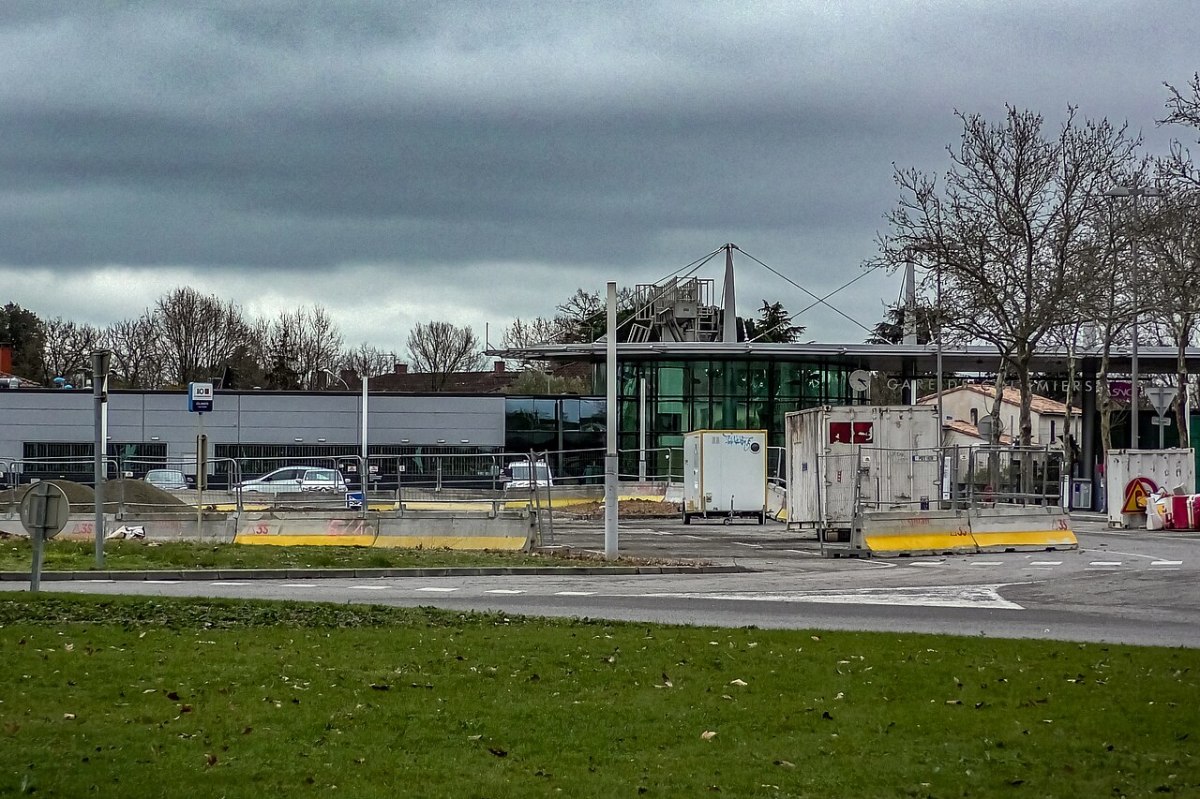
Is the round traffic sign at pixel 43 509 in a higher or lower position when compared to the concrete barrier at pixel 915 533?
higher

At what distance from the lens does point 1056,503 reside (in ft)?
103

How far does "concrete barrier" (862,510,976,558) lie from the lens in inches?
1087

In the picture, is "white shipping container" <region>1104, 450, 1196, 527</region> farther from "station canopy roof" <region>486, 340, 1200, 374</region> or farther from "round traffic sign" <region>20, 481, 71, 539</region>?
"round traffic sign" <region>20, 481, 71, 539</region>

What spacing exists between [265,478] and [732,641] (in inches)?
1006

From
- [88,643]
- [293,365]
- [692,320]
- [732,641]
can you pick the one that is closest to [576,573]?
[732,641]

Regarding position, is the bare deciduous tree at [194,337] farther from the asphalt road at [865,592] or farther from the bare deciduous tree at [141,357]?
the asphalt road at [865,592]

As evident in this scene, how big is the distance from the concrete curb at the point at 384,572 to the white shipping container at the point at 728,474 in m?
16.1

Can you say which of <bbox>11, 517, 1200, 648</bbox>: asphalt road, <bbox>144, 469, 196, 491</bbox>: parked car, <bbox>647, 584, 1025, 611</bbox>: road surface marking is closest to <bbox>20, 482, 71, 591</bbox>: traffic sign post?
<bbox>11, 517, 1200, 648</bbox>: asphalt road

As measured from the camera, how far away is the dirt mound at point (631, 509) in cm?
4444

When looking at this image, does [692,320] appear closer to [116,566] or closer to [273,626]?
[116,566]

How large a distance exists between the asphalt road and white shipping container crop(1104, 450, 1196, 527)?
8130mm

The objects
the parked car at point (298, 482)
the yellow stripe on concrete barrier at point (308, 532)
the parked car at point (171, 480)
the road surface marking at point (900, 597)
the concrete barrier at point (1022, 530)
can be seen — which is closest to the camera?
the road surface marking at point (900, 597)

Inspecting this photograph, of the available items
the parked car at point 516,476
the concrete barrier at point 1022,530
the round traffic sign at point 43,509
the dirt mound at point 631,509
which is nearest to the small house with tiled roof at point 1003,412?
the dirt mound at point 631,509

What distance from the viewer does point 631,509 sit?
46.9 meters
